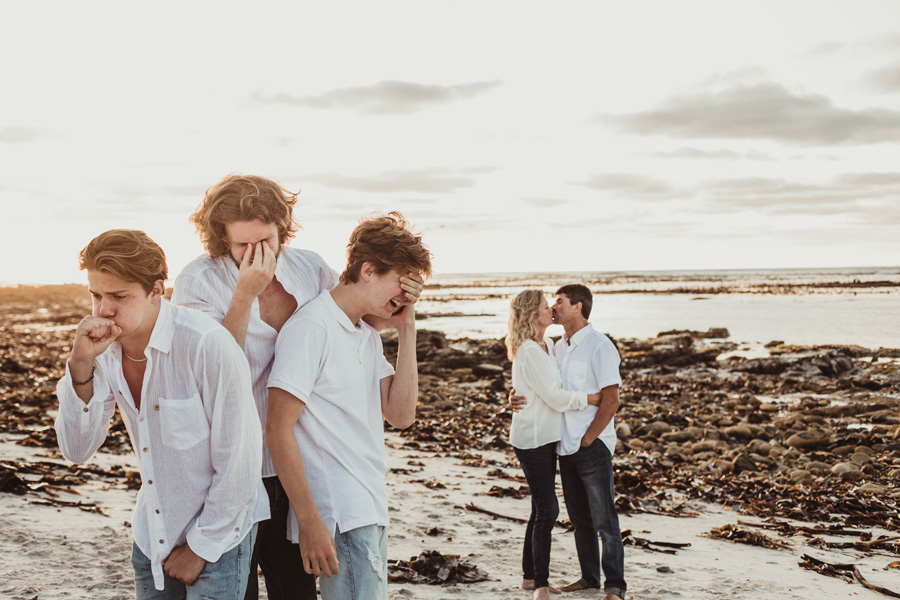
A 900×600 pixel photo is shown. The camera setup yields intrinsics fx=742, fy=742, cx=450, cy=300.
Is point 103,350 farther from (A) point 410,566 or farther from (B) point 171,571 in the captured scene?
(A) point 410,566

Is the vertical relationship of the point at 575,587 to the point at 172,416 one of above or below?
below

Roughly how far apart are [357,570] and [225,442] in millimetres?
689

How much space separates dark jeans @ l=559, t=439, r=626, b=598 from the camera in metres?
5.22

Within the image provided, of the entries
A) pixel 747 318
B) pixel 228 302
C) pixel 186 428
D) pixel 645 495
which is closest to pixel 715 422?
pixel 645 495

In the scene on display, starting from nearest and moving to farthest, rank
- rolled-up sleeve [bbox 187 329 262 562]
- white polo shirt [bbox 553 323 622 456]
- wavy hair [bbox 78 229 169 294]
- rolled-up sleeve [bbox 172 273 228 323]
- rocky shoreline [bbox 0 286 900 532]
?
wavy hair [bbox 78 229 169 294]
rolled-up sleeve [bbox 187 329 262 562]
rolled-up sleeve [bbox 172 273 228 323]
white polo shirt [bbox 553 323 622 456]
rocky shoreline [bbox 0 286 900 532]

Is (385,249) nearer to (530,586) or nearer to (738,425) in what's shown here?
(530,586)

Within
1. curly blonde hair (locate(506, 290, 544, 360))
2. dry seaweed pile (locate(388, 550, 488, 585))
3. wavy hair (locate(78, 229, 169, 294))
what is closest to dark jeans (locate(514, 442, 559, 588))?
dry seaweed pile (locate(388, 550, 488, 585))

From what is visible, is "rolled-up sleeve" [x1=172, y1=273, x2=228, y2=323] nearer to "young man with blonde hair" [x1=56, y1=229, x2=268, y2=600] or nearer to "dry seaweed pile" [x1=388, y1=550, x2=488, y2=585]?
"young man with blonde hair" [x1=56, y1=229, x2=268, y2=600]

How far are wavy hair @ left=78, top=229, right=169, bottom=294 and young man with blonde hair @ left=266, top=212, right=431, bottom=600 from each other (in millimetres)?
554

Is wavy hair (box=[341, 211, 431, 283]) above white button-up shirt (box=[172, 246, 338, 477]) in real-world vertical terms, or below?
above

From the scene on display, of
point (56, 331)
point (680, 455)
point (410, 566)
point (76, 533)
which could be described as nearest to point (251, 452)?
point (410, 566)

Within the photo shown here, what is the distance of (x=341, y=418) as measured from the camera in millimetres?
2795

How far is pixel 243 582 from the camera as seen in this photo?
2592mm

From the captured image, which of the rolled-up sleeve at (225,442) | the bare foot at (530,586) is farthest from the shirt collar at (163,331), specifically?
the bare foot at (530,586)
